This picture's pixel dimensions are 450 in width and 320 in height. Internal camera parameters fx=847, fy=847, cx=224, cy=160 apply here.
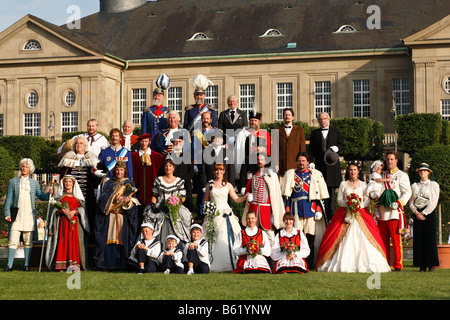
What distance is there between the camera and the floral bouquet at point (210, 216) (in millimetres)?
14859

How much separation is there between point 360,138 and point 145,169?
32712mm

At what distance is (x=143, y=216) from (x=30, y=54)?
44470 millimetres

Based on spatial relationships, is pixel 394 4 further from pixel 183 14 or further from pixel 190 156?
pixel 190 156

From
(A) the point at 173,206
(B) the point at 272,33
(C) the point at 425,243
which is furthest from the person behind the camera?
(B) the point at 272,33

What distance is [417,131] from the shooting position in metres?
45.7

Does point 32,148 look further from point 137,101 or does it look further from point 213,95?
point 213,95

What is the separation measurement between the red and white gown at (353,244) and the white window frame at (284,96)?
41.1m

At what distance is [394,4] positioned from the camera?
54.8m

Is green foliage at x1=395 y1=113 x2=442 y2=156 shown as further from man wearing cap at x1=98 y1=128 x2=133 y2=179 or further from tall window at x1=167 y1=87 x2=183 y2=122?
man wearing cap at x1=98 y1=128 x2=133 y2=179

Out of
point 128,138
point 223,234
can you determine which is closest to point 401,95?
point 128,138

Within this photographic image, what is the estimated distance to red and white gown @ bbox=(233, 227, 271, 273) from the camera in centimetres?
1391

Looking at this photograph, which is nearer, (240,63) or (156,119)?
(156,119)

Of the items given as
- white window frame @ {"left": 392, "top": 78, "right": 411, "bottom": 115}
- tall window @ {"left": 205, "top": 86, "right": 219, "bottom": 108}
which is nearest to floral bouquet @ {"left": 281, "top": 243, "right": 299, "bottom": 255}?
white window frame @ {"left": 392, "top": 78, "right": 411, "bottom": 115}
